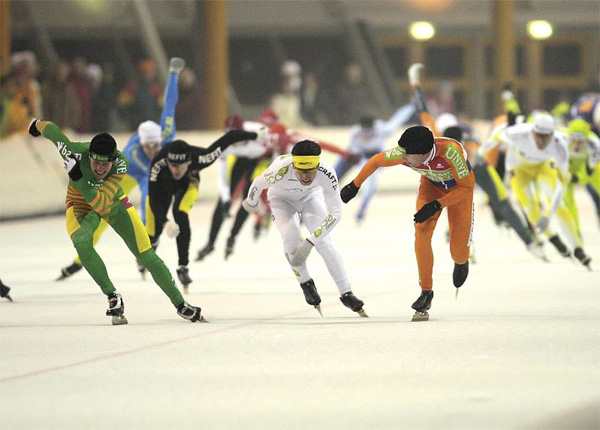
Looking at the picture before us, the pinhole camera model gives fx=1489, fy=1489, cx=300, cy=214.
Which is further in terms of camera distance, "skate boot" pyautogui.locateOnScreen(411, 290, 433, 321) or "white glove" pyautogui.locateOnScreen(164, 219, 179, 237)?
"white glove" pyautogui.locateOnScreen(164, 219, 179, 237)

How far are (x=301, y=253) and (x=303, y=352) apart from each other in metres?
1.68

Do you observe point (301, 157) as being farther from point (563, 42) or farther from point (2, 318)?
point (563, 42)

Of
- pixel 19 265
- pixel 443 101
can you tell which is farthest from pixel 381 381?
pixel 443 101

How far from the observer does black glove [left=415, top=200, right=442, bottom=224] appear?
10875mm

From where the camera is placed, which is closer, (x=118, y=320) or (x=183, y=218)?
(x=118, y=320)

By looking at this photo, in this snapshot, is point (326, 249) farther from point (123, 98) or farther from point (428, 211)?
point (123, 98)

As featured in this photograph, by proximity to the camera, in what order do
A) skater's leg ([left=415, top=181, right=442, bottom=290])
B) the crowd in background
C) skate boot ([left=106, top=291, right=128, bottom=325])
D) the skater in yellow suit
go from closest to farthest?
skate boot ([left=106, top=291, right=128, bottom=325]), skater's leg ([left=415, top=181, right=442, bottom=290]), the skater in yellow suit, the crowd in background

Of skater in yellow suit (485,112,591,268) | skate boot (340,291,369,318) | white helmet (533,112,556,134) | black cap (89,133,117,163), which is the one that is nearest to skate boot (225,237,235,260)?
skater in yellow suit (485,112,591,268)

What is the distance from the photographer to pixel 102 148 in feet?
34.5

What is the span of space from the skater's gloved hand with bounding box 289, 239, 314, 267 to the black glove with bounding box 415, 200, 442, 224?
0.84 meters

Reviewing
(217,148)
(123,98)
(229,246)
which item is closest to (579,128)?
(229,246)

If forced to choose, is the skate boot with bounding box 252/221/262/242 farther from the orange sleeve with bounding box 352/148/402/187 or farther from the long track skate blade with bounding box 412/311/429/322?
the orange sleeve with bounding box 352/148/402/187

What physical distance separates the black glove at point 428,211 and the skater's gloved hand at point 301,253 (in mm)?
837

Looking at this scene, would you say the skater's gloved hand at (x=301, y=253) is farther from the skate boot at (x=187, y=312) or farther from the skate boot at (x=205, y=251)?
the skate boot at (x=205, y=251)
